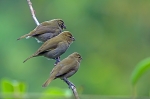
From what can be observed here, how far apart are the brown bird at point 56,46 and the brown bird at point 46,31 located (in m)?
0.12

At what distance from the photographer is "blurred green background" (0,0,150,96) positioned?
10867mm

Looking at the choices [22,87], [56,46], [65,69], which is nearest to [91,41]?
[56,46]

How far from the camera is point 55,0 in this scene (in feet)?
45.3

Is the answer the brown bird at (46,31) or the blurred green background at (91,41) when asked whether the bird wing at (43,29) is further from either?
the blurred green background at (91,41)

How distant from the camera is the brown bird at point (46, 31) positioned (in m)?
3.91

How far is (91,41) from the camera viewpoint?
13.3 m

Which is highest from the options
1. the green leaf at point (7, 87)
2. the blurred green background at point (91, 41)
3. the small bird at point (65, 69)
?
the blurred green background at point (91, 41)

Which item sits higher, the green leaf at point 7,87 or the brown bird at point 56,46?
the brown bird at point 56,46

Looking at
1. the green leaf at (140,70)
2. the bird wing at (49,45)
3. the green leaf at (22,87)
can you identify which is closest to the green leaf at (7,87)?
the green leaf at (22,87)

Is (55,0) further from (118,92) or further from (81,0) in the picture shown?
(118,92)

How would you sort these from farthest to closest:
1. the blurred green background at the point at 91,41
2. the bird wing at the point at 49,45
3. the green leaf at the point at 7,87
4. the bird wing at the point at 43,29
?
the blurred green background at the point at 91,41
the bird wing at the point at 43,29
the bird wing at the point at 49,45
the green leaf at the point at 7,87

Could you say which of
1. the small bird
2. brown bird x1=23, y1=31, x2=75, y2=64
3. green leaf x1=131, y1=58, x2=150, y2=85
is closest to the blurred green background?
brown bird x1=23, y1=31, x2=75, y2=64

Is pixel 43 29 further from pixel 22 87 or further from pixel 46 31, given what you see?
pixel 22 87

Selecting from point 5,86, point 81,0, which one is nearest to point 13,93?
point 5,86
